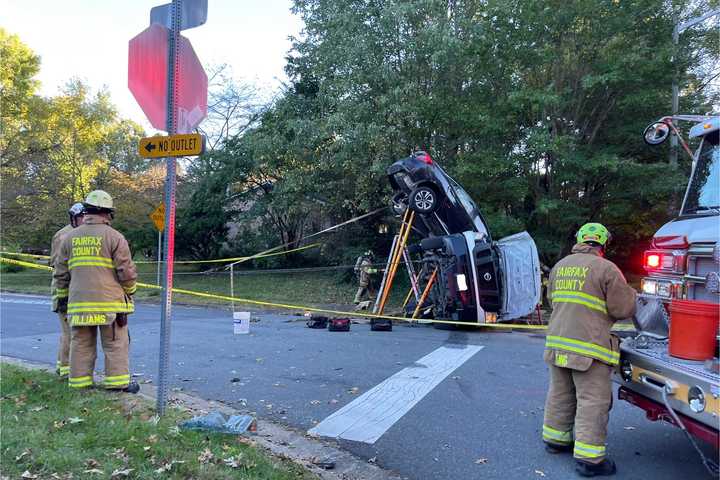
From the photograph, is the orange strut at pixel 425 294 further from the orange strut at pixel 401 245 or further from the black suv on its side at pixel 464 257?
the orange strut at pixel 401 245

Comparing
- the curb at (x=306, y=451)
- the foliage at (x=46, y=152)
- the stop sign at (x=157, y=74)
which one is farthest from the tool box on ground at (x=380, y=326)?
the foliage at (x=46, y=152)

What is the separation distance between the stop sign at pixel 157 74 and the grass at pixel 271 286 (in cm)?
1080

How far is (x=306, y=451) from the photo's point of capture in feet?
13.5

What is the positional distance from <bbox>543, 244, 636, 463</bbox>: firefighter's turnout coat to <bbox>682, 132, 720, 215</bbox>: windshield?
44.2 inches

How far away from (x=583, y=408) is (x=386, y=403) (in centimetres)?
209

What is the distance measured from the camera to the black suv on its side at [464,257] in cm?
989

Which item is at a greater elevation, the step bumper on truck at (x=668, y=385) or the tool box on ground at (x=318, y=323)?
the step bumper on truck at (x=668, y=385)

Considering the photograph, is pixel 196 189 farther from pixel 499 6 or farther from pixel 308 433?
pixel 308 433

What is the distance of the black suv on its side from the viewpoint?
989 cm

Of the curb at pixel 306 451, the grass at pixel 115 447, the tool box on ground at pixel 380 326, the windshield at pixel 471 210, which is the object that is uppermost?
the windshield at pixel 471 210

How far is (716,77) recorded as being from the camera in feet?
47.1

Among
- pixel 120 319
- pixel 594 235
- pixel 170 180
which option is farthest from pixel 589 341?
pixel 120 319

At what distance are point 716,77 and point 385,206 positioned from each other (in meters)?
9.54

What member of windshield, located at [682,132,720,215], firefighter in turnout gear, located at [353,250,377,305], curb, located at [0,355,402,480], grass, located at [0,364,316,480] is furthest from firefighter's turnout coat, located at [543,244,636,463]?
firefighter in turnout gear, located at [353,250,377,305]
